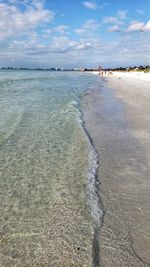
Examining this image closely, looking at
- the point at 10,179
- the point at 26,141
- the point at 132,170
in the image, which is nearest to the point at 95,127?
the point at 26,141

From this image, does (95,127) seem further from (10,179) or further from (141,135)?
(10,179)

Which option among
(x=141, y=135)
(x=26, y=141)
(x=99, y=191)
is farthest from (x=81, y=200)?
(x=141, y=135)

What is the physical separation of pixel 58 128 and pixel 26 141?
2.69 metres

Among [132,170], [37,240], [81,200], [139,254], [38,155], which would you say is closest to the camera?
[139,254]

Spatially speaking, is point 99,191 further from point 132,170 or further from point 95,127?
point 95,127

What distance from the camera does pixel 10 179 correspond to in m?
8.40

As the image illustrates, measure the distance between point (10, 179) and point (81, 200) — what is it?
2.08 metres

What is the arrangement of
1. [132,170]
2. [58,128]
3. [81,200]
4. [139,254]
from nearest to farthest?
[139,254], [81,200], [132,170], [58,128]

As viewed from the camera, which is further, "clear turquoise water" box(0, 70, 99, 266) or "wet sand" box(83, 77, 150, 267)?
"clear turquoise water" box(0, 70, 99, 266)

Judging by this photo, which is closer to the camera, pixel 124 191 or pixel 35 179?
pixel 124 191

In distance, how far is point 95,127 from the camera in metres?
15.2

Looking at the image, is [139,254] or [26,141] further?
[26,141]

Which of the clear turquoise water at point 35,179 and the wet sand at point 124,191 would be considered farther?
the clear turquoise water at point 35,179

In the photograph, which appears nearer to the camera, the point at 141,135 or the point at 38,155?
the point at 38,155
